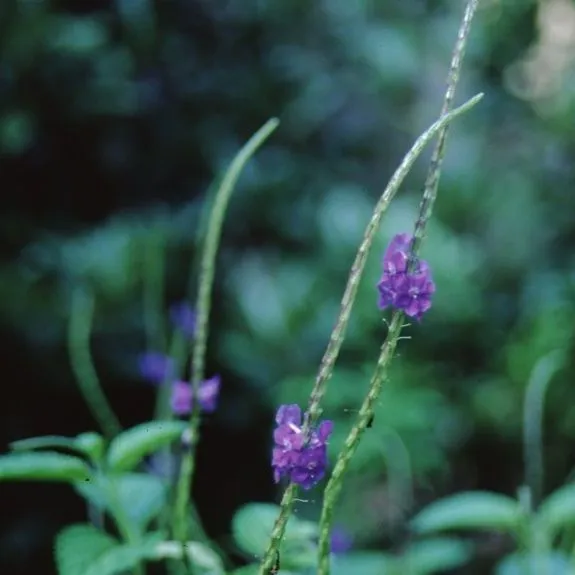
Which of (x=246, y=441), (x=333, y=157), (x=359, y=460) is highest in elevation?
(x=333, y=157)

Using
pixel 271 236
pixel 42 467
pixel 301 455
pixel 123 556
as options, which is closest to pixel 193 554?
pixel 123 556

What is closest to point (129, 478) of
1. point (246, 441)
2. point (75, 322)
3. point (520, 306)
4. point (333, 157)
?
point (75, 322)

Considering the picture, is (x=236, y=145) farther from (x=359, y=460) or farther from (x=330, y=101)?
(x=359, y=460)

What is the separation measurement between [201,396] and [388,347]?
38cm

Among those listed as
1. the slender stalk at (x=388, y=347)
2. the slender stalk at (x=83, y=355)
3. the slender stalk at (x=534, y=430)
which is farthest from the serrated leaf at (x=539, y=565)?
the slender stalk at (x=83, y=355)

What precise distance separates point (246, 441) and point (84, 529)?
170 centimetres

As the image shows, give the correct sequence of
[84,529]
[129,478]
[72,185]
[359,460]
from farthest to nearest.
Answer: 1. [72,185]
2. [359,460]
3. [129,478]
4. [84,529]

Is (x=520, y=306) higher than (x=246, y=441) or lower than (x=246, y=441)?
higher

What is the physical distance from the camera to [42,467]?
97 centimetres

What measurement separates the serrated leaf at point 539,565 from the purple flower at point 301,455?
69 cm

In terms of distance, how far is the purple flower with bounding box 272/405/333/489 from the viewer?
74 cm

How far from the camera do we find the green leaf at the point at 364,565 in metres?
1.56

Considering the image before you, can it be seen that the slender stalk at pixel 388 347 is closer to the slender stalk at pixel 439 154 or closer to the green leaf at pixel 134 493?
the slender stalk at pixel 439 154

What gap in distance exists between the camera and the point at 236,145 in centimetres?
300
